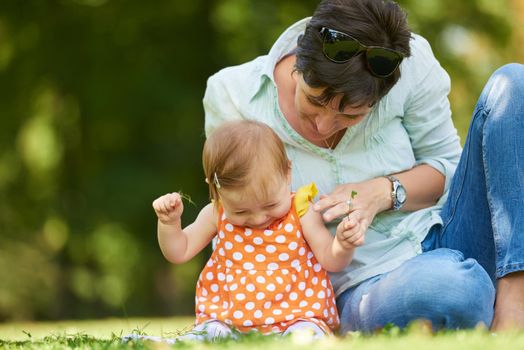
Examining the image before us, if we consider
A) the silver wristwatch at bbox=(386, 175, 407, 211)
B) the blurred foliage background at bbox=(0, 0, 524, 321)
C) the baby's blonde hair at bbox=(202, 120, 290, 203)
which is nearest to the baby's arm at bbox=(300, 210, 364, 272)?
the baby's blonde hair at bbox=(202, 120, 290, 203)

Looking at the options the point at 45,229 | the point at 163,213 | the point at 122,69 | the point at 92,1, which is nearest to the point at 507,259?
the point at 163,213

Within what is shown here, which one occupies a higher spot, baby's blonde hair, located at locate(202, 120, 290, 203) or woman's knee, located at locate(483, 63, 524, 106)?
woman's knee, located at locate(483, 63, 524, 106)

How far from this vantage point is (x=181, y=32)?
44.2 feet

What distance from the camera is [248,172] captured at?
11.8 ft

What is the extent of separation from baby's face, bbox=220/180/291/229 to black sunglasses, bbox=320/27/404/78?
57cm

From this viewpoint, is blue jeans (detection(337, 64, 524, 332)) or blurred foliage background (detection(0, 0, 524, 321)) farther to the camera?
blurred foliage background (detection(0, 0, 524, 321))

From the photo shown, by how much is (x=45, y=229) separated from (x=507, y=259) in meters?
12.8

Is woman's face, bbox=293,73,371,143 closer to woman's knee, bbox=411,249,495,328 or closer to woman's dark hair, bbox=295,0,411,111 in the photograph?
woman's dark hair, bbox=295,0,411,111

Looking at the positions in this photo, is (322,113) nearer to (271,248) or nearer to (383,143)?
→ (383,143)

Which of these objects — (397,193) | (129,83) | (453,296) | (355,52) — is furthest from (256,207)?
(129,83)

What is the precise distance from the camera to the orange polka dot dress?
11.8 feet

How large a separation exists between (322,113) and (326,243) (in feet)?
1.73

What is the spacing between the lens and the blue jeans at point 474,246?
3.41m

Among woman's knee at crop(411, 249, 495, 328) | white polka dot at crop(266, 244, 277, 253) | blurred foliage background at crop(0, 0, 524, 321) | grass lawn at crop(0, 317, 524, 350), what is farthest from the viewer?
blurred foliage background at crop(0, 0, 524, 321)
